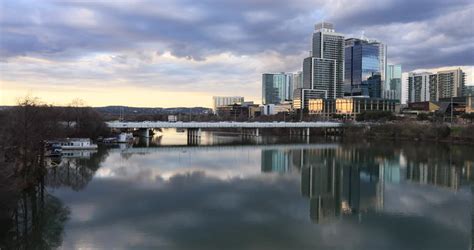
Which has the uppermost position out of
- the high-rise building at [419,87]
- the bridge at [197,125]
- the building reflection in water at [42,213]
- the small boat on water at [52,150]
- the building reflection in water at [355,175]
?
the high-rise building at [419,87]

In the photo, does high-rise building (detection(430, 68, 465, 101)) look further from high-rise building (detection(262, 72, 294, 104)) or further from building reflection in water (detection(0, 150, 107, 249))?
building reflection in water (detection(0, 150, 107, 249))

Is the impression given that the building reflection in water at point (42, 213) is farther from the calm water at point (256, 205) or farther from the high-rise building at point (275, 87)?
the high-rise building at point (275, 87)

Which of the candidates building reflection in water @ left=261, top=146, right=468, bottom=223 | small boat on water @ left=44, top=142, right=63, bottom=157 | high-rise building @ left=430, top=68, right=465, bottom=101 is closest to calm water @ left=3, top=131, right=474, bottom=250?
building reflection in water @ left=261, top=146, right=468, bottom=223

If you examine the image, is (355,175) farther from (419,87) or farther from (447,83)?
(419,87)

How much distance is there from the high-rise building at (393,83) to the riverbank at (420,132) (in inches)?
3503

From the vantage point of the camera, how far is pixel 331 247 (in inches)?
450

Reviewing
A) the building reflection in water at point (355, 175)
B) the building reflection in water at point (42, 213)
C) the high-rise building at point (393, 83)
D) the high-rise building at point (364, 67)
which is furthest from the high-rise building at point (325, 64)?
the building reflection in water at point (42, 213)

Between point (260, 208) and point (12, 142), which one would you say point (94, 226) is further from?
point (12, 142)

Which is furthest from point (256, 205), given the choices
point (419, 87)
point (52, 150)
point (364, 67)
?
point (419, 87)

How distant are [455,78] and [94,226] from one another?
130 metres

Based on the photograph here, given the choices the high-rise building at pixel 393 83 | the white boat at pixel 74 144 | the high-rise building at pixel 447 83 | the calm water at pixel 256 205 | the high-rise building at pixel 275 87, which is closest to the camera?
the calm water at pixel 256 205

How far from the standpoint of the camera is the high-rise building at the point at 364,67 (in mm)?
140875

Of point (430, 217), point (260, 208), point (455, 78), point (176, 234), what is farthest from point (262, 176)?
point (455, 78)

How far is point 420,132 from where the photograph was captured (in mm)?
53156
